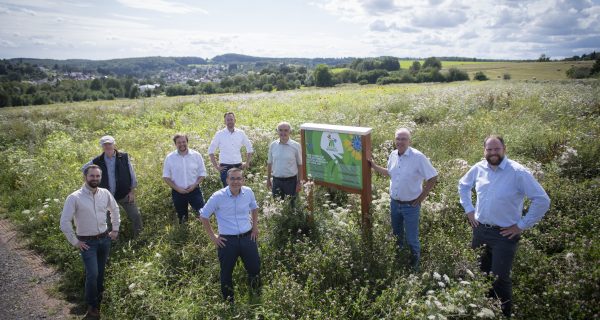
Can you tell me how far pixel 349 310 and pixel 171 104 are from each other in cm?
2158

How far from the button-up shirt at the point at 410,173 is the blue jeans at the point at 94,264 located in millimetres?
4380

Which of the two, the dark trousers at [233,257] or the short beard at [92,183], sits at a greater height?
the short beard at [92,183]

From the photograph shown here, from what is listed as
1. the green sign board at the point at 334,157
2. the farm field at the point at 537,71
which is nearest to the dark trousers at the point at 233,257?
the green sign board at the point at 334,157

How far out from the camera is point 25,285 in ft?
19.4

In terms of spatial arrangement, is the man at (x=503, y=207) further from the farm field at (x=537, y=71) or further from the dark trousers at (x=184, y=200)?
the farm field at (x=537, y=71)

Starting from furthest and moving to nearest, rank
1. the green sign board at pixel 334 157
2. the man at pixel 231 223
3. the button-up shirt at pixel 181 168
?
1. the button-up shirt at pixel 181 168
2. the green sign board at pixel 334 157
3. the man at pixel 231 223

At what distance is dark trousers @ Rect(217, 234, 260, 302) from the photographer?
466 centimetres

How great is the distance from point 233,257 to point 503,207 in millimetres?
3428

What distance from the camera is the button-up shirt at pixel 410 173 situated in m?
5.05

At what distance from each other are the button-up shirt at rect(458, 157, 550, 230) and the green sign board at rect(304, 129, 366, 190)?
1.91 metres

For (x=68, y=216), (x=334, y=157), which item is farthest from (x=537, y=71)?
(x=68, y=216)

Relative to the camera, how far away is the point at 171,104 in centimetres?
2322

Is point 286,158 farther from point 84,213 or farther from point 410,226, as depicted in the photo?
point 84,213

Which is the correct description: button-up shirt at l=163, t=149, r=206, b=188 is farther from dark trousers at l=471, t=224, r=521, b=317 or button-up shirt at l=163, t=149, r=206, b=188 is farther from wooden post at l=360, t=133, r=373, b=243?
dark trousers at l=471, t=224, r=521, b=317
